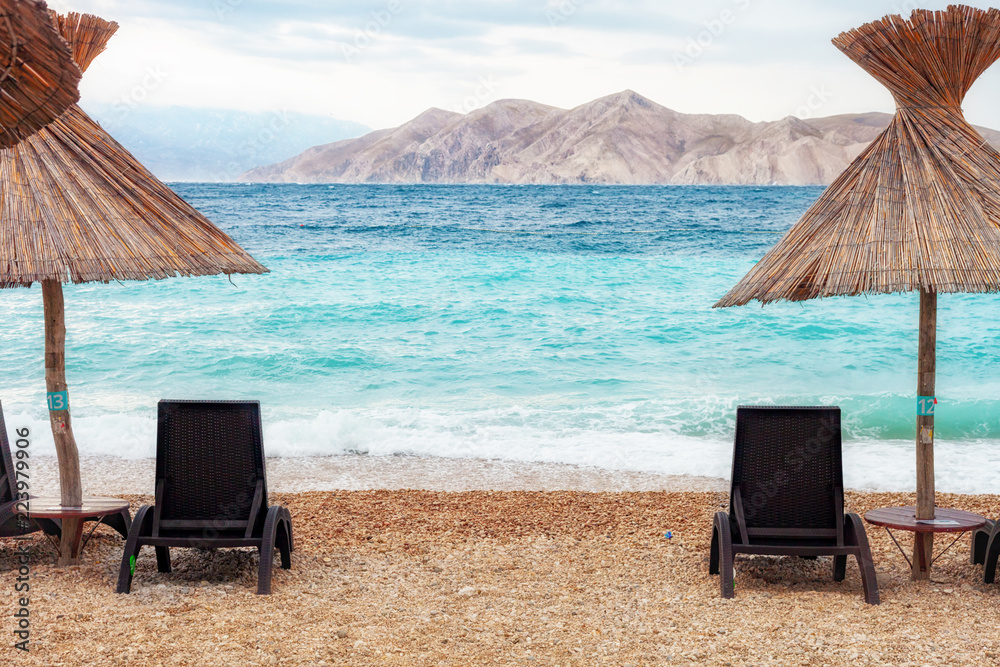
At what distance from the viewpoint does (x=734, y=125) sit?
166250 mm

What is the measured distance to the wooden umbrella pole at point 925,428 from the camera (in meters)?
4.17

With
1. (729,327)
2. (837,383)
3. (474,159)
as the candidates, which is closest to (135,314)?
(729,327)

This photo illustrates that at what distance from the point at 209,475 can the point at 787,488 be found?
2.96m

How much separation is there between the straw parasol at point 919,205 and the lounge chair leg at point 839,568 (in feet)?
1.16

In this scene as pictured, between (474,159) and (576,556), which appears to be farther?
(474,159)

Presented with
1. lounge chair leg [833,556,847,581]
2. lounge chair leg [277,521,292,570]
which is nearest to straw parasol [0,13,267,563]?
lounge chair leg [277,521,292,570]

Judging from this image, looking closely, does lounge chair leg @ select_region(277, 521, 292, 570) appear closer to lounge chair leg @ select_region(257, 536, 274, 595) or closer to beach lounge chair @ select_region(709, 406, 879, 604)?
lounge chair leg @ select_region(257, 536, 274, 595)

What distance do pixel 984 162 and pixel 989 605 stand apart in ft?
7.10

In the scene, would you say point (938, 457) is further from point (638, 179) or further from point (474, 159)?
point (474, 159)

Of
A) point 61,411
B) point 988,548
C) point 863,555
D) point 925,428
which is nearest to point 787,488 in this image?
point 863,555

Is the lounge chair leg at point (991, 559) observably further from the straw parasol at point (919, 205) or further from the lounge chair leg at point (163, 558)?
the lounge chair leg at point (163, 558)

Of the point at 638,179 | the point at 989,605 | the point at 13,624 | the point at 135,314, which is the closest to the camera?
the point at 13,624

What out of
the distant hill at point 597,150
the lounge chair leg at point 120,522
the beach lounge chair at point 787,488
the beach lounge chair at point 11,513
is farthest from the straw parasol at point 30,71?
the distant hill at point 597,150

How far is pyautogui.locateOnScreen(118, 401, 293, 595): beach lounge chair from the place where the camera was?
4211mm
